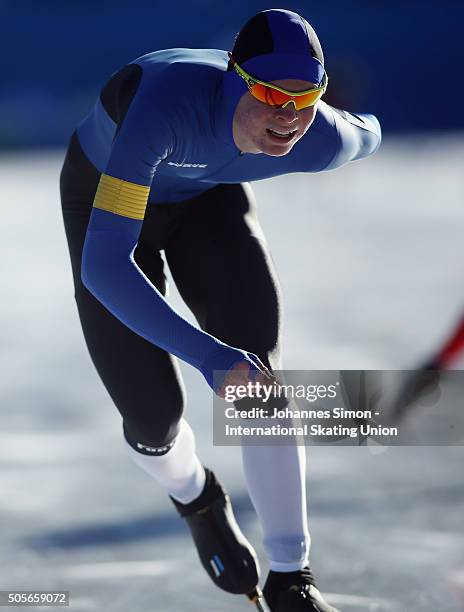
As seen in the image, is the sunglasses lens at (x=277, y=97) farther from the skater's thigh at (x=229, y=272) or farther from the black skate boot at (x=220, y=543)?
the black skate boot at (x=220, y=543)

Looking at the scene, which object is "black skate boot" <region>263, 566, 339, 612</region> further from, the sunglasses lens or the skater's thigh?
the sunglasses lens

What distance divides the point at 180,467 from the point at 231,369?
0.75m

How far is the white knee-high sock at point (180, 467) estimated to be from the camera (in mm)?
2967

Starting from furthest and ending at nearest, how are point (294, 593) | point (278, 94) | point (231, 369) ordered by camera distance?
point (294, 593) → point (278, 94) → point (231, 369)

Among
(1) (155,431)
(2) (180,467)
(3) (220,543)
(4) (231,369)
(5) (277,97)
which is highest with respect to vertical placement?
(5) (277,97)

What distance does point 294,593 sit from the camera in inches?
103

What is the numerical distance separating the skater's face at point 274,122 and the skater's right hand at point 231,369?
440 millimetres

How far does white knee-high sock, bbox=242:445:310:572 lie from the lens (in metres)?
2.66

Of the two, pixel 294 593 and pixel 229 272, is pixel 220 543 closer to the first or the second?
pixel 294 593

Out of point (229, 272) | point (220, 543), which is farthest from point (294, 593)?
point (229, 272)

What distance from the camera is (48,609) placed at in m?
2.88

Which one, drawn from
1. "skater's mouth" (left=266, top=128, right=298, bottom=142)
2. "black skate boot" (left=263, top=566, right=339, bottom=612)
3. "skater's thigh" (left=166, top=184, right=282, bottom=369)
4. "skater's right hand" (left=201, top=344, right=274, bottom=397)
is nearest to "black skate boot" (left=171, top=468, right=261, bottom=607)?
"black skate boot" (left=263, top=566, right=339, bottom=612)

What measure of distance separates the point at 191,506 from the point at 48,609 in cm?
41

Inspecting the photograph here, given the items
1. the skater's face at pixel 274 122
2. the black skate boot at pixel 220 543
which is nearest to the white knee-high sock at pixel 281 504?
the black skate boot at pixel 220 543
